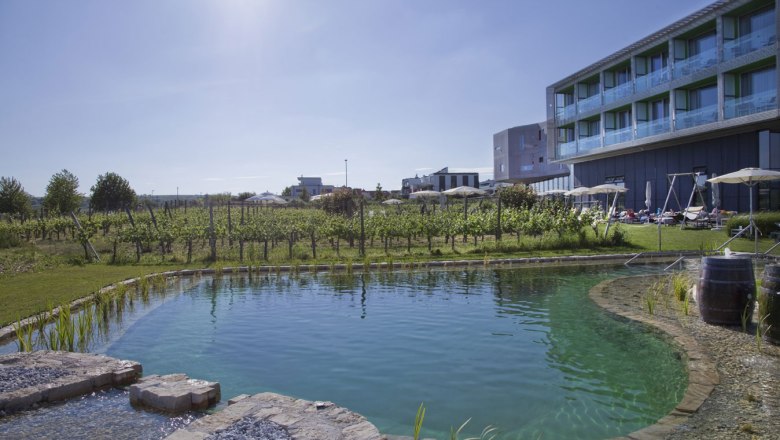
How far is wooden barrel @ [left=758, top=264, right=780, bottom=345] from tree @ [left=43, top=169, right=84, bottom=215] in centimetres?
3774

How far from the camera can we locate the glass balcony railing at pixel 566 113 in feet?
111

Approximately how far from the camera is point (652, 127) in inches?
1039

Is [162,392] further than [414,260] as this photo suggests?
No

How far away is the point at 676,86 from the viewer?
24.8 meters

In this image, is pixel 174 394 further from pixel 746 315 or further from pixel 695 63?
pixel 695 63

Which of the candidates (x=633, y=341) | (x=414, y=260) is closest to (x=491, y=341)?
(x=633, y=341)

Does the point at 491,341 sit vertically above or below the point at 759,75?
below

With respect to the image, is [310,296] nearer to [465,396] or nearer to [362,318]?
[362,318]

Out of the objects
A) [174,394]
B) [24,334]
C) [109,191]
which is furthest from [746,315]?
[109,191]

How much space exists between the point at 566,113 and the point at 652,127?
897cm

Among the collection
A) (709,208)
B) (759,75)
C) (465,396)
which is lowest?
(465,396)

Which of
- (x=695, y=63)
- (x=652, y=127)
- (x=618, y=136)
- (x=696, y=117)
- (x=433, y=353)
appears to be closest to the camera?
(x=433, y=353)

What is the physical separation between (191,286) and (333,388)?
7.78 m

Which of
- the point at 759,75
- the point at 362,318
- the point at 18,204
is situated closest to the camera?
the point at 362,318
